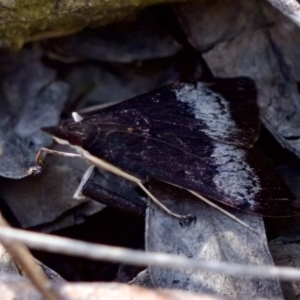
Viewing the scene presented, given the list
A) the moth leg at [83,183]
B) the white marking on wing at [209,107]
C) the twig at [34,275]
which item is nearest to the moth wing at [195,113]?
the white marking on wing at [209,107]

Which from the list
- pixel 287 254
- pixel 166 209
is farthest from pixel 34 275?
pixel 287 254

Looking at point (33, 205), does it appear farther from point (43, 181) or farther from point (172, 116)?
point (172, 116)

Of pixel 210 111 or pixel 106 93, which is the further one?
pixel 106 93

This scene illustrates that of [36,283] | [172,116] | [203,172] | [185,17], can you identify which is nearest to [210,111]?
[172,116]

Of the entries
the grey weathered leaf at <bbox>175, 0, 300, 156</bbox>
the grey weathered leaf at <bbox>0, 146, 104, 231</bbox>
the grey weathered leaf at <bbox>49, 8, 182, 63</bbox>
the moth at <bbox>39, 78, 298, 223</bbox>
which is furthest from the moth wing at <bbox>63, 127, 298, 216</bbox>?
the grey weathered leaf at <bbox>49, 8, 182, 63</bbox>

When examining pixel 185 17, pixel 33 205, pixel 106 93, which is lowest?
pixel 33 205

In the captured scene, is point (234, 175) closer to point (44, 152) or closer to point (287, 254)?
point (287, 254)
